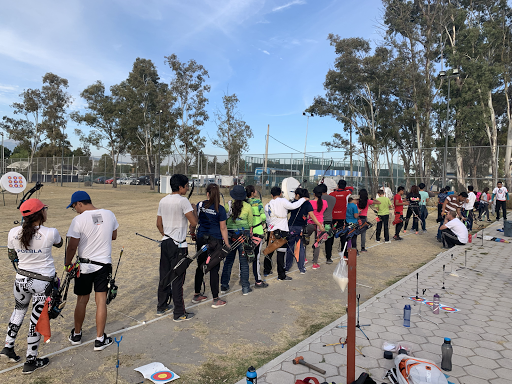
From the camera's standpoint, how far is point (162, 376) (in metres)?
3.30

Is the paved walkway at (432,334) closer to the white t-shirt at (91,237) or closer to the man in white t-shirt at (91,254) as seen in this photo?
the man in white t-shirt at (91,254)

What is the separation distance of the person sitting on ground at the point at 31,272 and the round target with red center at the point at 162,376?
113 centimetres

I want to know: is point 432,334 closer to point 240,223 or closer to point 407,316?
point 407,316

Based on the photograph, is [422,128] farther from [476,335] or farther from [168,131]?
[476,335]

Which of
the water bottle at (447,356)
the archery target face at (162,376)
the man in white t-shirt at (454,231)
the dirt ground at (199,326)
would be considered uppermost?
the man in white t-shirt at (454,231)

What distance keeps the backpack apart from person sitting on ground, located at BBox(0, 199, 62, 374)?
3371 millimetres

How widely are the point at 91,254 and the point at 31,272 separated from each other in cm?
56

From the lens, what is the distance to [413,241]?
1163 centimetres

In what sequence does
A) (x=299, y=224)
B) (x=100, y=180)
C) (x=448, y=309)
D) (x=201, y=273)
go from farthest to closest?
(x=100, y=180) → (x=299, y=224) → (x=201, y=273) → (x=448, y=309)

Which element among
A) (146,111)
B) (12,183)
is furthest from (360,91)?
(12,183)

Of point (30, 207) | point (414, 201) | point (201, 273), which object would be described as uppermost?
point (30, 207)

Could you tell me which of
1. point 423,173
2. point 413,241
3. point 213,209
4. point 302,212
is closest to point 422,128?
point 423,173

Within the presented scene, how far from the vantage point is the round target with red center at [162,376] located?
3258 mm

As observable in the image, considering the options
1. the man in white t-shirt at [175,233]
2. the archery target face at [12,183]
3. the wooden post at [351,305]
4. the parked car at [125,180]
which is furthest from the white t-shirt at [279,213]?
the parked car at [125,180]
